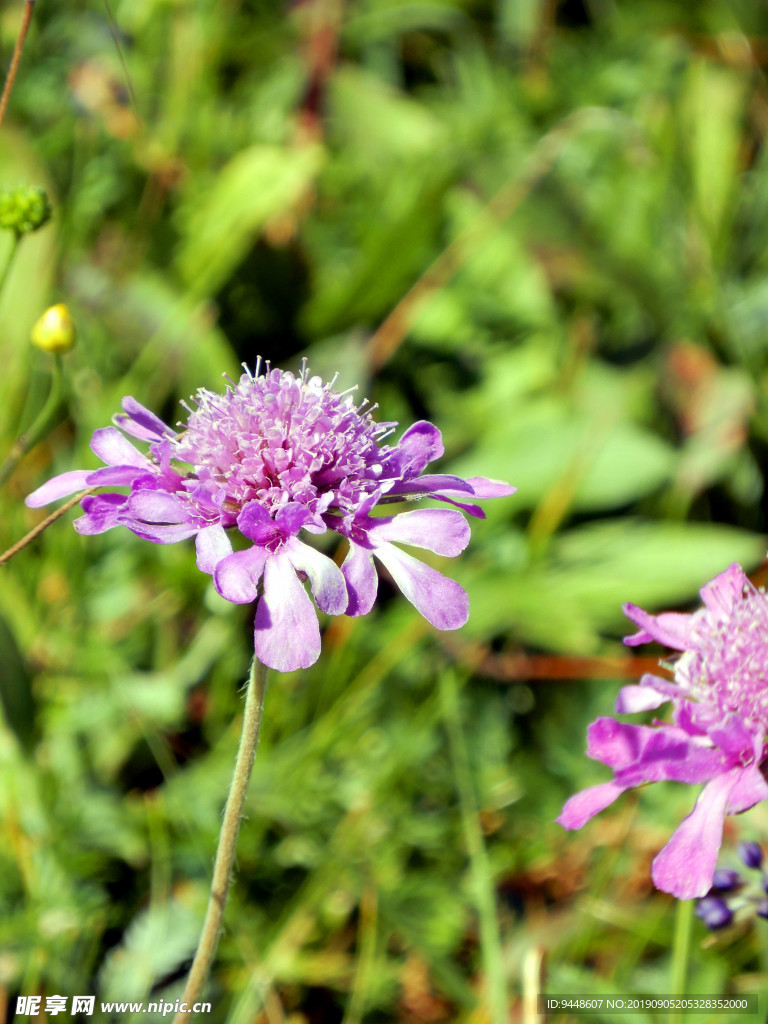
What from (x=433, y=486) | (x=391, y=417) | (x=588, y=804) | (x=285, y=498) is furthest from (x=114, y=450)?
(x=391, y=417)

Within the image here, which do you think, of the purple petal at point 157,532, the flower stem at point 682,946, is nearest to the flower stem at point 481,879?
the flower stem at point 682,946

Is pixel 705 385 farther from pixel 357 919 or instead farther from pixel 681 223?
pixel 357 919

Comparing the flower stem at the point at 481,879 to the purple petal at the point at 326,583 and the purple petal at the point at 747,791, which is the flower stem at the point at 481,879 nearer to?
the purple petal at the point at 747,791

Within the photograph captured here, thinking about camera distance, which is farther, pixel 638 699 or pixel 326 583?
pixel 638 699

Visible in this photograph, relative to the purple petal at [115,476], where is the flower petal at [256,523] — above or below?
below

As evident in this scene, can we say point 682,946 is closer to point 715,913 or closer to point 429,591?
point 715,913

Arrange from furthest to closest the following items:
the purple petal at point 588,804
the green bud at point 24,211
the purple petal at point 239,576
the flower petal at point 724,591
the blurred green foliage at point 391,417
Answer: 1. the blurred green foliage at point 391,417
2. the green bud at point 24,211
3. the flower petal at point 724,591
4. the purple petal at point 588,804
5. the purple petal at point 239,576

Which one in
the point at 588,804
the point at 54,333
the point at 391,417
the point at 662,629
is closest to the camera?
the point at 588,804
